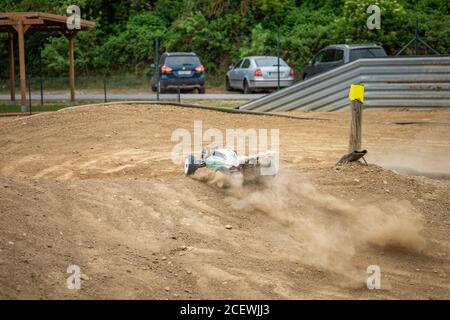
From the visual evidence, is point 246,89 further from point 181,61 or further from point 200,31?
point 200,31

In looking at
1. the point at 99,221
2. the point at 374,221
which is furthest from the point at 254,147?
the point at 99,221

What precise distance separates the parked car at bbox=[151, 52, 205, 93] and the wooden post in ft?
63.8

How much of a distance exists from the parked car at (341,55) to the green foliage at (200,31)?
6.93 meters

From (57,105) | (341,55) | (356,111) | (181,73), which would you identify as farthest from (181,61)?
(356,111)

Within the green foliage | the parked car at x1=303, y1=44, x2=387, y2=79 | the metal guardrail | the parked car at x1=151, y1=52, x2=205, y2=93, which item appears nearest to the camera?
the metal guardrail

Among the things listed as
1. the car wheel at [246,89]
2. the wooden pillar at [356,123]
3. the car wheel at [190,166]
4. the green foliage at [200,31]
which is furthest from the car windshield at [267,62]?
the car wheel at [190,166]

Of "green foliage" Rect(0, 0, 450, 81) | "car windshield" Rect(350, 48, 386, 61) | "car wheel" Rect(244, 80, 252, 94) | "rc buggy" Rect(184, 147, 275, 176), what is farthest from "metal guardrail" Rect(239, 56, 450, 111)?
"green foliage" Rect(0, 0, 450, 81)

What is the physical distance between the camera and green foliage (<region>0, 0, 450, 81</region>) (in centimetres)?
3500

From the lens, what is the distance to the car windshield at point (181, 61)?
1189 inches

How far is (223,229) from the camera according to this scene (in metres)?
8.23

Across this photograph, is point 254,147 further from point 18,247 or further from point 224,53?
point 224,53

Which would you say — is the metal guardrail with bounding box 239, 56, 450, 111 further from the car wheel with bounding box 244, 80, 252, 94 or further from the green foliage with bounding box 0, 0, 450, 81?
the green foliage with bounding box 0, 0, 450, 81

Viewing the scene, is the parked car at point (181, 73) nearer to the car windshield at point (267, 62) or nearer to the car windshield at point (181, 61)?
the car windshield at point (181, 61)
